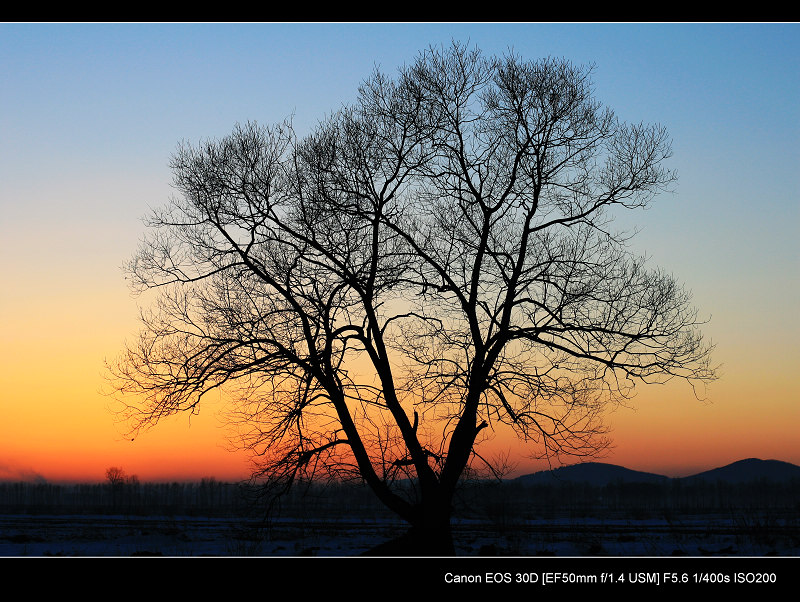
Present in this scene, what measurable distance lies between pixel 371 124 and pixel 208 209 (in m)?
3.92

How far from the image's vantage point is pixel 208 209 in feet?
49.3

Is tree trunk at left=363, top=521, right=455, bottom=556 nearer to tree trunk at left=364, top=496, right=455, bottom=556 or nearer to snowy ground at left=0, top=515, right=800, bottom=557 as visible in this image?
tree trunk at left=364, top=496, right=455, bottom=556

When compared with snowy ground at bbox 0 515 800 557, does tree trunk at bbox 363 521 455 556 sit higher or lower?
higher

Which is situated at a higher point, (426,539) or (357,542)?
(426,539)

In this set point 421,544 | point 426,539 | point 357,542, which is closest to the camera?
point 421,544

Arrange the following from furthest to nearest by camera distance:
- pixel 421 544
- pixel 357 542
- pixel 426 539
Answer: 1. pixel 357 542
2. pixel 426 539
3. pixel 421 544

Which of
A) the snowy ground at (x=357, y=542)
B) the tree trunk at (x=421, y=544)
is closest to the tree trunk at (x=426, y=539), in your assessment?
the tree trunk at (x=421, y=544)

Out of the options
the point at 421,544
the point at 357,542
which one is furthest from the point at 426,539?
the point at 357,542

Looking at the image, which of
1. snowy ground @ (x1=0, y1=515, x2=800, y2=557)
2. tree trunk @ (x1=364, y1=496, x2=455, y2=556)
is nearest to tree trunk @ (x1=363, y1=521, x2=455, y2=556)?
tree trunk @ (x1=364, y1=496, x2=455, y2=556)

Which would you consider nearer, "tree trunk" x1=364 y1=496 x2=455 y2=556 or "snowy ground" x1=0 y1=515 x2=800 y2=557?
"tree trunk" x1=364 y1=496 x2=455 y2=556

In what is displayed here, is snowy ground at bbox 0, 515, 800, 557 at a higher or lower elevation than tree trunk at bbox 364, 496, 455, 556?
lower

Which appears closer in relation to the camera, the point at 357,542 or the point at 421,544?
the point at 421,544

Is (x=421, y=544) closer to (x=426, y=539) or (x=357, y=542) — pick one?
(x=426, y=539)
